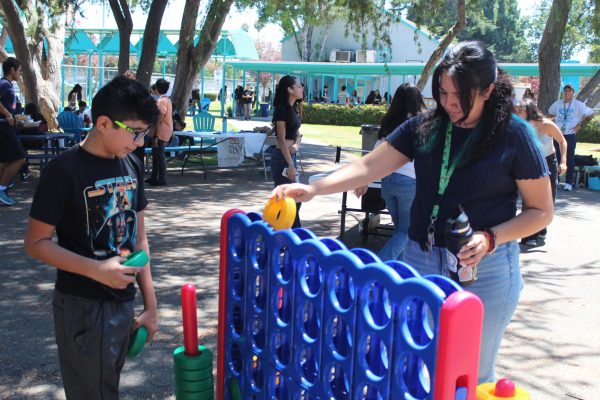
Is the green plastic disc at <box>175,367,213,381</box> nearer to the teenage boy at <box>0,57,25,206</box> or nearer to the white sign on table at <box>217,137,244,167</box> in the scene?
the teenage boy at <box>0,57,25,206</box>

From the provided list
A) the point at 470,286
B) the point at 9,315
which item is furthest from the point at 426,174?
the point at 9,315

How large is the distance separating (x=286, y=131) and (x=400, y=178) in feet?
5.42

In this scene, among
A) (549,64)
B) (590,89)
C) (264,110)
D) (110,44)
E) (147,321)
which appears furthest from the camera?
(264,110)

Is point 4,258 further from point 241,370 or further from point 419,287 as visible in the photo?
point 419,287

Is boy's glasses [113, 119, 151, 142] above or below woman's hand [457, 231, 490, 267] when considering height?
above

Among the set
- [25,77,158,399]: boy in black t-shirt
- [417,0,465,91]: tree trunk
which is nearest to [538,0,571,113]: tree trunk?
[417,0,465,91]: tree trunk

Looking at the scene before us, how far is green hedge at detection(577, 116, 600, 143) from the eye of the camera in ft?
90.8

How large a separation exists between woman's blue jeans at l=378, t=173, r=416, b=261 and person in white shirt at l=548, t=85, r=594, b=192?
25.9 ft

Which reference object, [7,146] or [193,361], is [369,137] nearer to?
[7,146]

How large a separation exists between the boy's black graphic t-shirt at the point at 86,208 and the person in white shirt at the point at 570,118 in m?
11.5

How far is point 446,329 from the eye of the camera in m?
1.81

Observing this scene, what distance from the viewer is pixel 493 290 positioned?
2.59 meters

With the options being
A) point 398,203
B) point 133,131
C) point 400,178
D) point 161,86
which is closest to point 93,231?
point 133,131

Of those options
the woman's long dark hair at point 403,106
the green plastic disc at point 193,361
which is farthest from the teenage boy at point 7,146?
the green plastic disc at point 193,361
